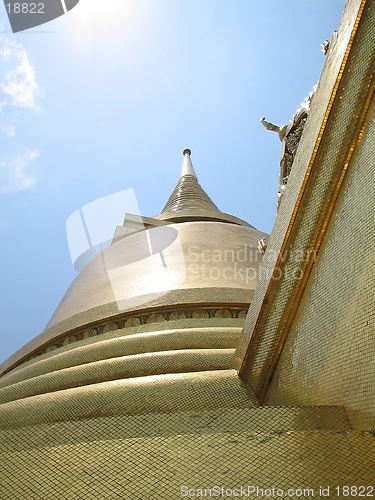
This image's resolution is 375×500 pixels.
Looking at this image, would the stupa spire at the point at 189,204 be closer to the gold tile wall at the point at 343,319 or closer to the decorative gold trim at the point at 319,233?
the decorative gold trim at the point at 319,233

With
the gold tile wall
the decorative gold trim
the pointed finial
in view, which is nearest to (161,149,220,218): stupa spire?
the pointed finial

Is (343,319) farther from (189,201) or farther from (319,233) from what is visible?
(189,201)

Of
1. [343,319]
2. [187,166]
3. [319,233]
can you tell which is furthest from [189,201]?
[343,319]

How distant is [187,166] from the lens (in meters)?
11.9

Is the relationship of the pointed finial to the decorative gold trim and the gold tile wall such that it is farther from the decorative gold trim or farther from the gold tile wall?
the gold tile wall

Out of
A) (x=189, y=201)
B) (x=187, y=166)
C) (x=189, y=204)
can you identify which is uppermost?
(x=187, y=166)

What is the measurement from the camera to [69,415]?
5.57ft

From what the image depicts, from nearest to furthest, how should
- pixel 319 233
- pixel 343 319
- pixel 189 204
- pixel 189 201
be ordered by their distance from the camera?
pixel 343 319, pixel 319 233, pixel 189 204, pixel 189 201

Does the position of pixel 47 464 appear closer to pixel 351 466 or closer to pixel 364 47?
pixel 351 466

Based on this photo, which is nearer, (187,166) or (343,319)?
(343,319)

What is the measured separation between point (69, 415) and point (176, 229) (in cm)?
371

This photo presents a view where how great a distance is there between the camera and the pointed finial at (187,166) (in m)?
11.4

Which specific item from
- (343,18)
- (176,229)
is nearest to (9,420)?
(343,18)

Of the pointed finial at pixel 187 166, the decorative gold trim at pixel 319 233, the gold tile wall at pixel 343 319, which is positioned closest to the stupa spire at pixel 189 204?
the pointed finial at pixel 187 166
